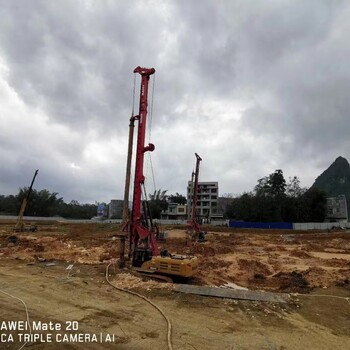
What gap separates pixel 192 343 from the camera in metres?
6.25

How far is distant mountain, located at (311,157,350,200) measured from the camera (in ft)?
517

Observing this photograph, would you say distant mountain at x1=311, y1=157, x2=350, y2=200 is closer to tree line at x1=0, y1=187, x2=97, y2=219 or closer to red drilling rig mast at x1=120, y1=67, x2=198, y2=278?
tree line at x1=0, y1=187, x2=97, y2=219

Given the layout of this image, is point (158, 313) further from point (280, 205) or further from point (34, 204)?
point (34, 204)

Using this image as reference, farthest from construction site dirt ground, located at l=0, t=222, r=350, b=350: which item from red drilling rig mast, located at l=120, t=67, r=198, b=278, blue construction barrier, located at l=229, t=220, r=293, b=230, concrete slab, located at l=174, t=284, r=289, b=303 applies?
blue construction barrier, located at l=229, t=220, r=293, b=230

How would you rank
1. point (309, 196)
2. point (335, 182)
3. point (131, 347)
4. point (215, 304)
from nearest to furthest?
point (131, 347), point (215, 304), point (309, 196), point (335, 182)

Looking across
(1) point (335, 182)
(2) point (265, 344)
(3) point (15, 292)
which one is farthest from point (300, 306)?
(1) point (335, 182)

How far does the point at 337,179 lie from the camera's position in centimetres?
16250

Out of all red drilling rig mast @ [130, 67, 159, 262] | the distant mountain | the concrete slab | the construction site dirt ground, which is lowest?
the construction site dirt ground

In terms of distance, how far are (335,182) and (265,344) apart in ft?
572

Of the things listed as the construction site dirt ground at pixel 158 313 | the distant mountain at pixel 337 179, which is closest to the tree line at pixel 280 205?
the construction site dirt ground at pixel 158 313

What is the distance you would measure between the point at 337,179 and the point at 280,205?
332 feet

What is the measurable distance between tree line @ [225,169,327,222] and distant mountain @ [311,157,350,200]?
3329 inches

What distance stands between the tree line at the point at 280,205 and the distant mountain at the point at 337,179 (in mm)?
84564

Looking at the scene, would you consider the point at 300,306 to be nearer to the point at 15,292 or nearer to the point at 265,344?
the point at 265,344
